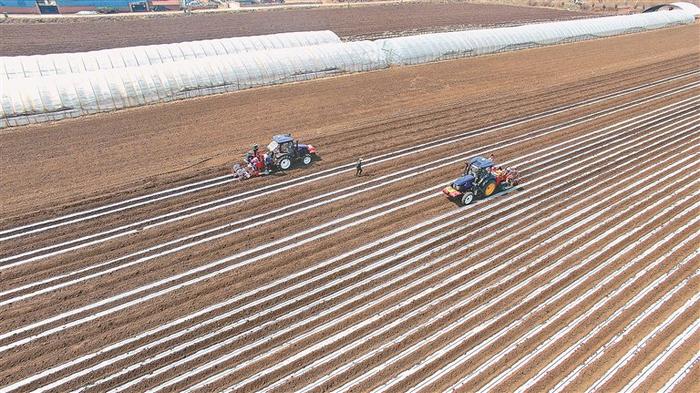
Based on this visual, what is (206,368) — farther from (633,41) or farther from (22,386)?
(633,41)

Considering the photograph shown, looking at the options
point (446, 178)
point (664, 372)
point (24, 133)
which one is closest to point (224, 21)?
point (24, 133)

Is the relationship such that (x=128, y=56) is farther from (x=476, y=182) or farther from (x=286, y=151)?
(x=476, y=182)

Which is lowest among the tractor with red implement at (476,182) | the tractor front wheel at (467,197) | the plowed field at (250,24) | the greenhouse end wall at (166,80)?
the tractor front wheel at (467,197)

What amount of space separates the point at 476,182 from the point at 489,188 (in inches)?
29.6

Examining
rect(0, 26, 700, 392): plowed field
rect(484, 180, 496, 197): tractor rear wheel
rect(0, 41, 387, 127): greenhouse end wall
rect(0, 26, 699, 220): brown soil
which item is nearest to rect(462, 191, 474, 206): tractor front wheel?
rect(0, 26, 700, 392): plowed field

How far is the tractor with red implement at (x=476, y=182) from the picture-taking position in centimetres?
1587

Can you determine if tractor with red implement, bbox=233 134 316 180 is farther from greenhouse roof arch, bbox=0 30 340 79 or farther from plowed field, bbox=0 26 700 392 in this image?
greenhouse roof arch, bbox=0 30 340 79

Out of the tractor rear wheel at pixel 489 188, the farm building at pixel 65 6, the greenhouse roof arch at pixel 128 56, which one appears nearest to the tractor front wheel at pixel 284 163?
the tractor rear wheel at pixel 489 188

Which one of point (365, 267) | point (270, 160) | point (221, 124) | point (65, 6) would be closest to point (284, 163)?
point (270, 160)

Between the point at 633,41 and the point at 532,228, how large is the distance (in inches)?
1672

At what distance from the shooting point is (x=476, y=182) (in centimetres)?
1605

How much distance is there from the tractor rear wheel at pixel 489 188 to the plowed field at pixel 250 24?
111 ft

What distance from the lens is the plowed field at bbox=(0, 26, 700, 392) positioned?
10.3 meters

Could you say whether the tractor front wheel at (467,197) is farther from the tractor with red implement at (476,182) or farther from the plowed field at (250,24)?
the plowed field at (250,24)
